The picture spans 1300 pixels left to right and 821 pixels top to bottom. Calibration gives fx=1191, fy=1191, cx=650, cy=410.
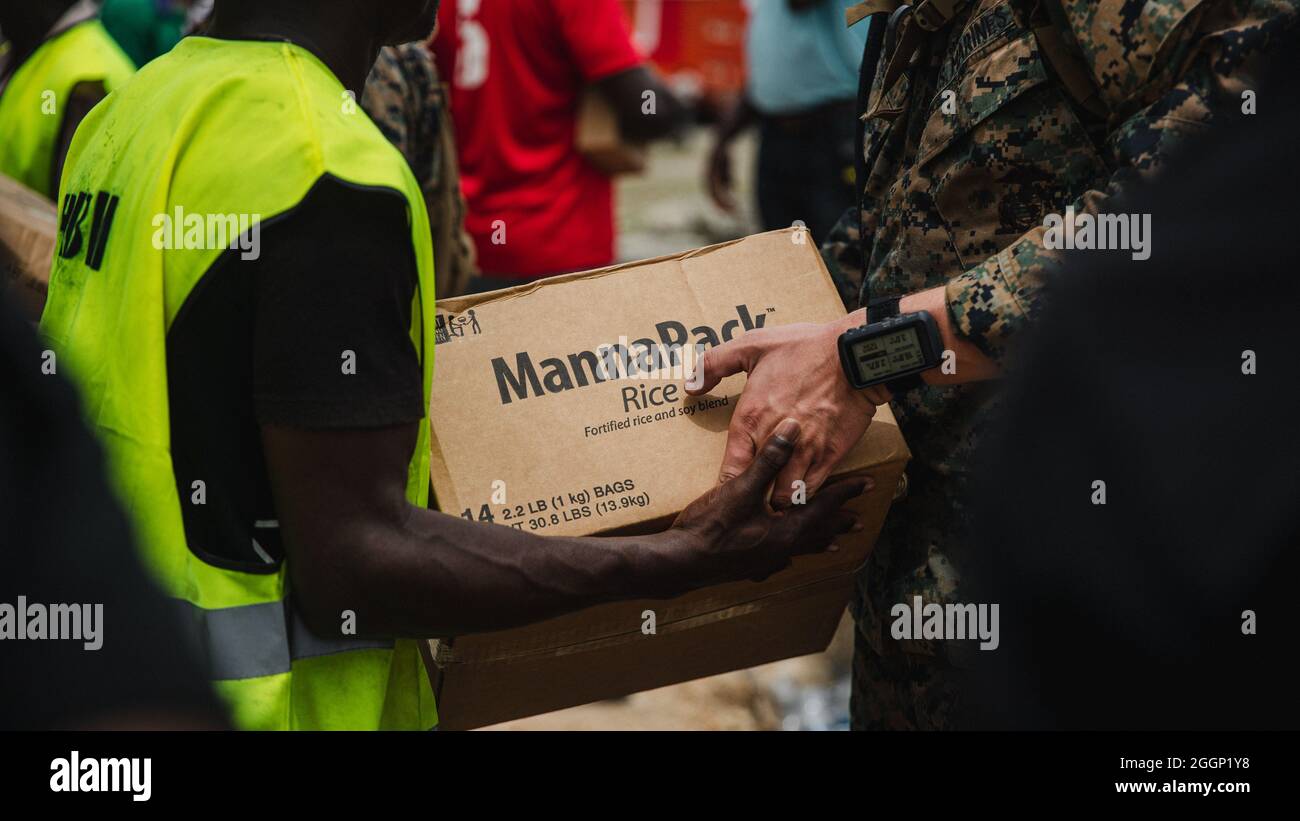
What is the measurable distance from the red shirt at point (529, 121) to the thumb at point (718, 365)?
216 cm

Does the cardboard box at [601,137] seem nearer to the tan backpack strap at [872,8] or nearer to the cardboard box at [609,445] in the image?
the tan backpack strap at [872,8]

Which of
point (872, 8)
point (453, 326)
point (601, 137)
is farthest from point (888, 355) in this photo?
point (601, 137)

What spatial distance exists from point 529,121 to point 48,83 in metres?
1.38

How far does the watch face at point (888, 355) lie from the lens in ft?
5.05

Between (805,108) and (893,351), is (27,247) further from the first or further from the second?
(805,108)

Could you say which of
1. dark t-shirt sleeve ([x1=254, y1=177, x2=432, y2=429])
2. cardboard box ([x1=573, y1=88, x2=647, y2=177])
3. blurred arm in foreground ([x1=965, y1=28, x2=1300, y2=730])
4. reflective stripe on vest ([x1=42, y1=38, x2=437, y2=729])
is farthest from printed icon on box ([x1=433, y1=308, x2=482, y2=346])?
cardboard box ([x1=573, y1=88, x2=647, y2=177])

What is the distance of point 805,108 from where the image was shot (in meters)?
4.46

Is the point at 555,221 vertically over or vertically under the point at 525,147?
under

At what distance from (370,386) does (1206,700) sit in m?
0.84

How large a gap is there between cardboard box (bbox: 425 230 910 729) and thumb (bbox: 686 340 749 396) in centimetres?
4

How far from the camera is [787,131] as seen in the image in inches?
181

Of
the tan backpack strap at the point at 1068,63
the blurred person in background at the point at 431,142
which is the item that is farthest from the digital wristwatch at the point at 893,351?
the blurred person in background at the point at 431,142
